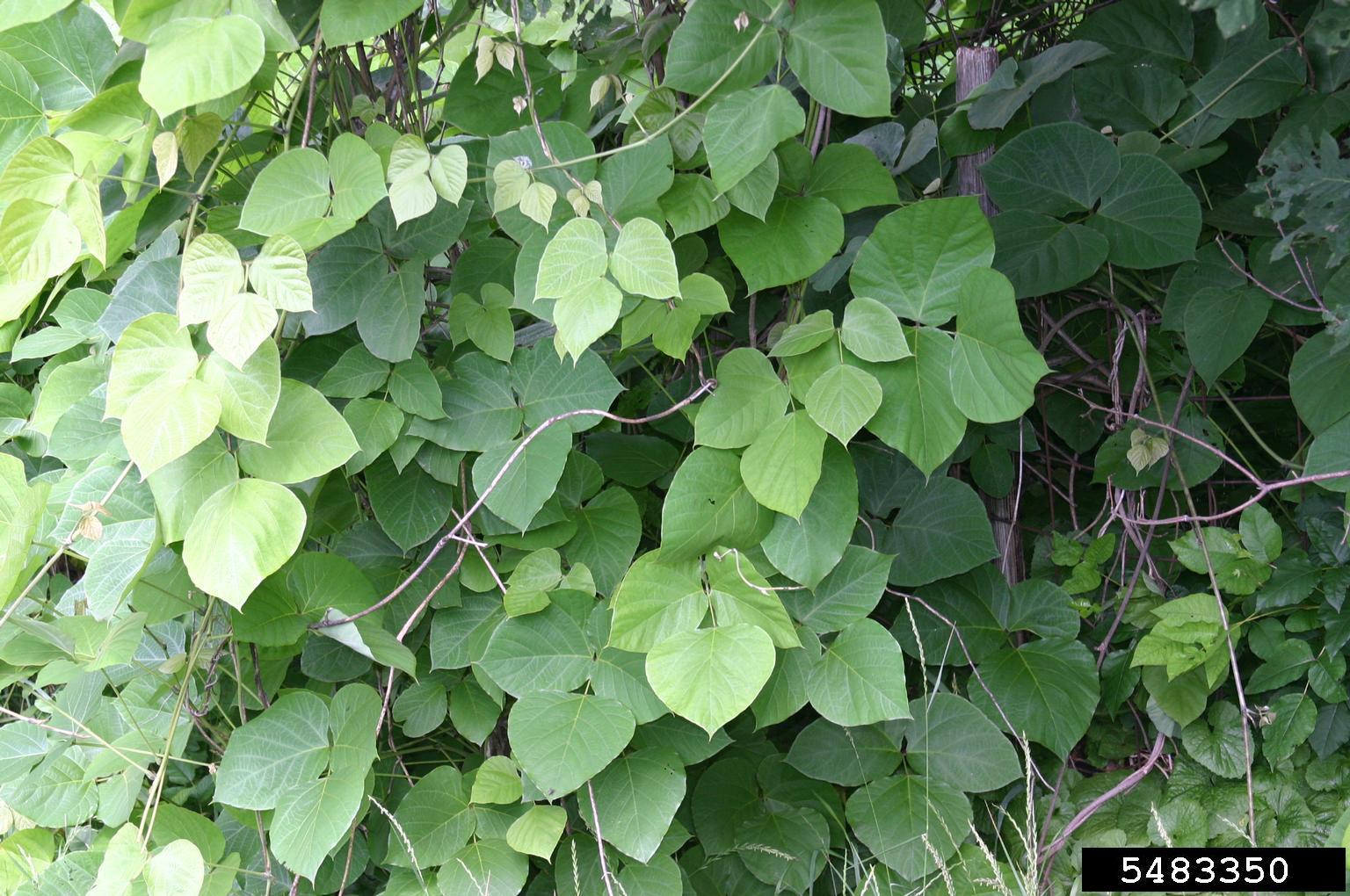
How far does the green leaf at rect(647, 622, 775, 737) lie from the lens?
897 millimetres

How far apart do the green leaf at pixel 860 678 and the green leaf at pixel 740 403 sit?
0.25 m

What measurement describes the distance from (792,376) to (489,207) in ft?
1.30

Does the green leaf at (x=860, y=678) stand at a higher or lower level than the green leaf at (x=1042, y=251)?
lower

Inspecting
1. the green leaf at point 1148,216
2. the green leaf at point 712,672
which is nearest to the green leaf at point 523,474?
the green leaf at point 712,672

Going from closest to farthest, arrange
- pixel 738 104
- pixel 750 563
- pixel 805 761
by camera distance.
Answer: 1. pixel 738 104
2. pixel 750 563
3. pixel 805 761

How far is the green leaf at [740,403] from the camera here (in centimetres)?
99

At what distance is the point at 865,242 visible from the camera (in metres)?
1.02

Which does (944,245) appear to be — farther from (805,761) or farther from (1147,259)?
(805,761)

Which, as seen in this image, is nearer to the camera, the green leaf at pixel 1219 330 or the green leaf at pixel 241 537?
the green leaf at pixel 241 537

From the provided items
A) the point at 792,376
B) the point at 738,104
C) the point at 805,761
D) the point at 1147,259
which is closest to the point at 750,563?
the point at 792,376

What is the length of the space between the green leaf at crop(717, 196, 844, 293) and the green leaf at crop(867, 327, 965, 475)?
138mm

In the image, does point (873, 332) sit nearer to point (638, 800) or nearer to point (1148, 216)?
point (1148, 216)

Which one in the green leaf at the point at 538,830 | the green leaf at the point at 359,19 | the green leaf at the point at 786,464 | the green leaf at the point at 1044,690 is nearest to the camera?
the green leaf at the point at 359,19

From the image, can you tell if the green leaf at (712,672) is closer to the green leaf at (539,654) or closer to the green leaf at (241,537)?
the green leaf at (539,654)
